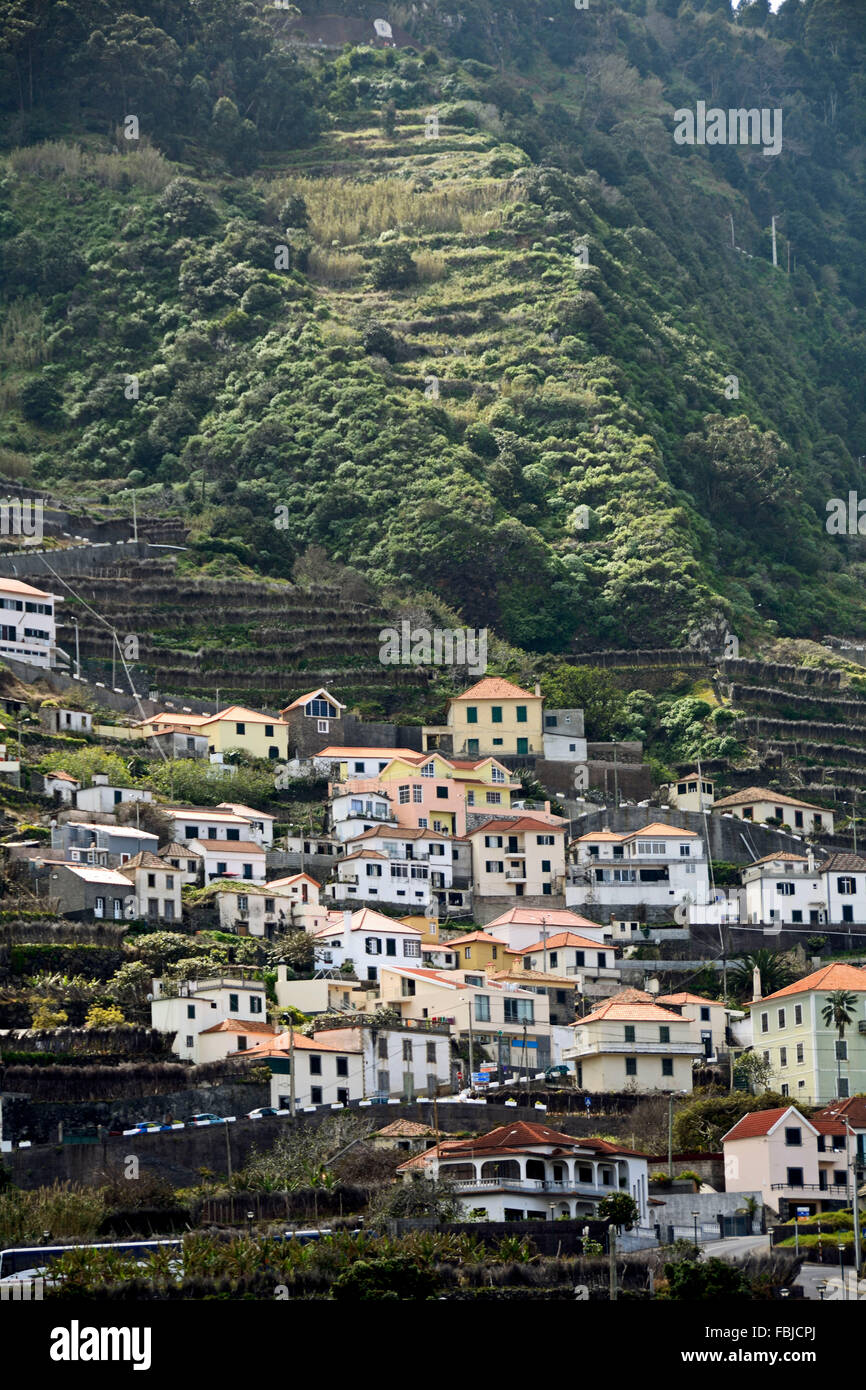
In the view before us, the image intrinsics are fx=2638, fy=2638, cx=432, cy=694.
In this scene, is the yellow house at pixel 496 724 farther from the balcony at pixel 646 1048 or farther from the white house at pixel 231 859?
the balcony at pixel 646 1048

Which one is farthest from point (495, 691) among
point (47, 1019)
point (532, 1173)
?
point (532, 1173)

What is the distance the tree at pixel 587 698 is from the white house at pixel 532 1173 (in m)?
41.8

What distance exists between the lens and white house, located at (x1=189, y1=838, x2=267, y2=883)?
83.7m

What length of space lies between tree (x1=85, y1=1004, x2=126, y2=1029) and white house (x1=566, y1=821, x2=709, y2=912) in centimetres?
2159

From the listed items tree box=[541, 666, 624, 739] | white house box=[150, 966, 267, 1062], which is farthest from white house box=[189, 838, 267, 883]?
tree box=[541, 666, 624, 739]

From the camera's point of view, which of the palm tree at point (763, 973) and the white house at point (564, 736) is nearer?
the palm tree at point (763, 973)

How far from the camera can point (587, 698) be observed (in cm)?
10262

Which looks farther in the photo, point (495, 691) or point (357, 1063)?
point (495, 691)

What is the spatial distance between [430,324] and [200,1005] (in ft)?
233

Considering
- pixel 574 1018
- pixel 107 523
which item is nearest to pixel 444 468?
pixel 107 523

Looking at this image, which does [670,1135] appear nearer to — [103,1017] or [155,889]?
[103,1017]

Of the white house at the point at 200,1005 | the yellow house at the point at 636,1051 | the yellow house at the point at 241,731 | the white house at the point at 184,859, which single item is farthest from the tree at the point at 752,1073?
the yellow house at the point at 241,731

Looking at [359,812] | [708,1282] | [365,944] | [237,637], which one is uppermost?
[237,637]

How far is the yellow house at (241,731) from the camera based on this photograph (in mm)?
95750
